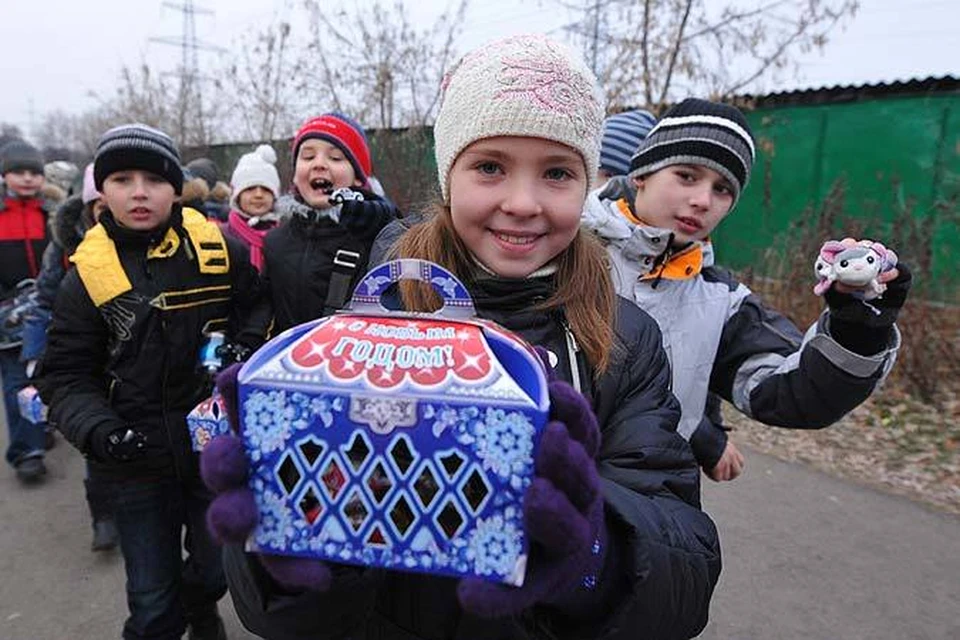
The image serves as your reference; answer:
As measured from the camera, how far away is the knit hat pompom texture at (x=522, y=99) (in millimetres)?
1147

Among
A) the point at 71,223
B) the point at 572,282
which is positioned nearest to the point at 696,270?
the point at 572,282

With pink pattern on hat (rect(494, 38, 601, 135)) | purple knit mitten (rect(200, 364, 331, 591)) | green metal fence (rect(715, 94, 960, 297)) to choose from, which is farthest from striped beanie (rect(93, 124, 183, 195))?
green metal fence (rect(715, 94, 960, 297))

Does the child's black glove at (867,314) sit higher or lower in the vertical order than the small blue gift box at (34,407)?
higher

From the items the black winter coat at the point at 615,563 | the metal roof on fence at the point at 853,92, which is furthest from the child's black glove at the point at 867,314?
the metal roof on fence at the point at 853,92

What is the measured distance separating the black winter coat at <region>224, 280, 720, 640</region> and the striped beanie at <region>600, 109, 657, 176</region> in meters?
1.67

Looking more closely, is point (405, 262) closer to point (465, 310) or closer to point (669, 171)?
point (465, 310)

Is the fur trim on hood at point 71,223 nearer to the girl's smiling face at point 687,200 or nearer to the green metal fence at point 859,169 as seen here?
the girl's smiling face at point 687,200

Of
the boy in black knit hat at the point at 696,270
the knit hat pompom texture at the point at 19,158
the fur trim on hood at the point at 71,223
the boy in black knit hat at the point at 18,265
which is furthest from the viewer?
the knit hat pompom texture at the point at 19,158

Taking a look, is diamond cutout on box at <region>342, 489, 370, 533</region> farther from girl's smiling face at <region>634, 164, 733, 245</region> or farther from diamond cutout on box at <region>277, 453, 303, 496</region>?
girl's smiling face at <region>634, 164, 733, 245</region>

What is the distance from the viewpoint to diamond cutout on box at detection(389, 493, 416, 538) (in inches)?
30.0

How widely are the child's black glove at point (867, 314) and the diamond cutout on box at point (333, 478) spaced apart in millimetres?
1058

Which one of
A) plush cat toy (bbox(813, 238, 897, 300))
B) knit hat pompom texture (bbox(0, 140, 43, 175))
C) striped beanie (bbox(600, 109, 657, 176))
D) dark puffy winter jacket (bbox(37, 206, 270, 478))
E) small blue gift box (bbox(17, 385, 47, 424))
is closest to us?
plush cat toy (bbox(813, 238, 897, 300))

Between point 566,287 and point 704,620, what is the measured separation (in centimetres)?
62

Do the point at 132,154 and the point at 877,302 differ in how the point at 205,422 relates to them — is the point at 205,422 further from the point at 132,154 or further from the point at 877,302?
the point at 877,302
